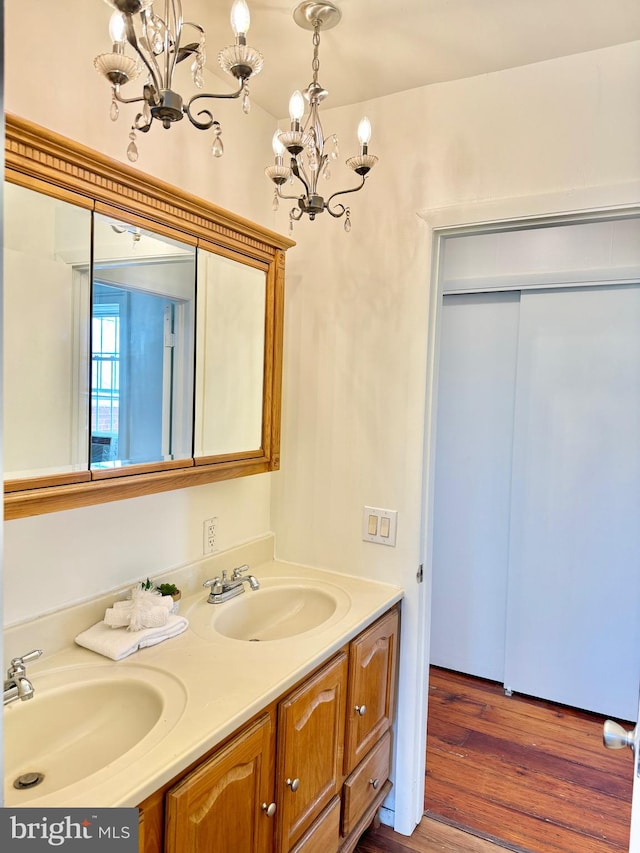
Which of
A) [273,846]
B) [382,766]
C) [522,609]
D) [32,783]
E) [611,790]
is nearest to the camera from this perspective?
[32,783]

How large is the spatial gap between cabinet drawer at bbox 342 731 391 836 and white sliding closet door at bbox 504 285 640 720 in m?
1.20

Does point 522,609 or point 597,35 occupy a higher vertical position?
point 597,35

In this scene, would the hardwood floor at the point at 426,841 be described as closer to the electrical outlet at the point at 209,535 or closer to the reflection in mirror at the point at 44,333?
the electrical outlet at the point at 209,535

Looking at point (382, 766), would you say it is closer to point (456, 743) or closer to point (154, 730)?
point (456, 743)

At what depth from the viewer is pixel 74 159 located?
46.1 inches

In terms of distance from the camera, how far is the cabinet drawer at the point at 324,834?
145cm

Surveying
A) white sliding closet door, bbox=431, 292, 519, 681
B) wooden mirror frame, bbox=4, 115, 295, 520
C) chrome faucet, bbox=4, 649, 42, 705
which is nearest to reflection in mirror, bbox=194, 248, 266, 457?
wooden mirror frame, bbox=4, 115, 295, 520

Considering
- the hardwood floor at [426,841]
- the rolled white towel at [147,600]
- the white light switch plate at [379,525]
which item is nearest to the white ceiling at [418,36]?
the white light switch plate at [379,525]

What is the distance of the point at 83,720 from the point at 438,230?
5.58ft

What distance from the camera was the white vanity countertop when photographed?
0.93 metres

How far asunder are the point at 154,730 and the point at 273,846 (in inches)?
20.3

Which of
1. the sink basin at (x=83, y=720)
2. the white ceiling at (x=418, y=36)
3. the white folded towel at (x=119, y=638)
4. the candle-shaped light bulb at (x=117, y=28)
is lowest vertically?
the sink basin at (x=83, y=720)

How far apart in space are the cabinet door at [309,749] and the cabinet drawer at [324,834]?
0.08 ft

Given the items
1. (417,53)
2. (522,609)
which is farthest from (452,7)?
(522,609)
